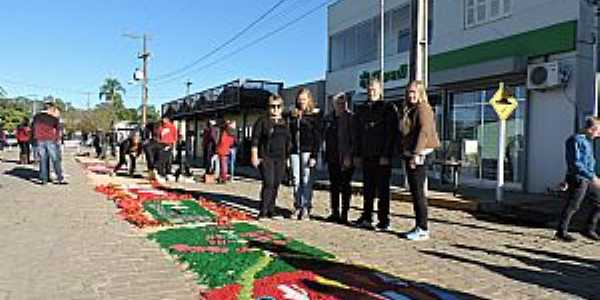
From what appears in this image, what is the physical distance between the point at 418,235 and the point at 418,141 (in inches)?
46.7

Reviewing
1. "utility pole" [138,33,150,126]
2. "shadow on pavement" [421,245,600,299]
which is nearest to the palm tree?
"utility pole" [138,33,150,126]

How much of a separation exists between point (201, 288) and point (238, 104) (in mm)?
27241

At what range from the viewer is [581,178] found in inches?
318

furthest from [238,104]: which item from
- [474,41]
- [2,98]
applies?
[2,98]

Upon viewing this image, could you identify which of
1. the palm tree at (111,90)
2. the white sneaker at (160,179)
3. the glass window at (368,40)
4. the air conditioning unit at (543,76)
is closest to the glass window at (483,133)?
the air conditioning unit at (543,76)

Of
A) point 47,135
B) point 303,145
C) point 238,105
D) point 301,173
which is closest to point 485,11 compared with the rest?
point 303,145

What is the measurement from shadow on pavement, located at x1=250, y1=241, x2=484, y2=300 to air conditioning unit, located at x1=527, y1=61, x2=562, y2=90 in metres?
9.71

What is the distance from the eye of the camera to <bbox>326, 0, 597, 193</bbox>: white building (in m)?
13.6

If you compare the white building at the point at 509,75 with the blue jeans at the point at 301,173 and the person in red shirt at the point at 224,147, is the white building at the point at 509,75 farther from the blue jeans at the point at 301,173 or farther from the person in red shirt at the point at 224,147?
the blue jeans at the point at 301,173

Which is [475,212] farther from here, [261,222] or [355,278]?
[355,278]

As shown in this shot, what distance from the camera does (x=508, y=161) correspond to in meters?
15.8

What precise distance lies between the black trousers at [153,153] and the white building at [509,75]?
814 centimetres

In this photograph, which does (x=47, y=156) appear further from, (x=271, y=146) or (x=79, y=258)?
(x=79, y=258)

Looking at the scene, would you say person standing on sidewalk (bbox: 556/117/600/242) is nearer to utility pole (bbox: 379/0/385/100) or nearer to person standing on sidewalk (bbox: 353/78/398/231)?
person standing on sidewalk (bbox: 353/78/398/231)
